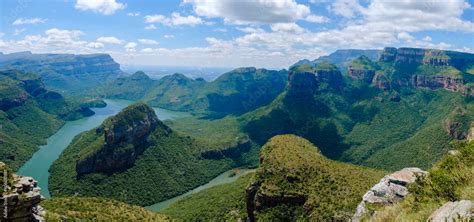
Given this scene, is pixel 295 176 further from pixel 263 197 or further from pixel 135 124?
pixel 135 124

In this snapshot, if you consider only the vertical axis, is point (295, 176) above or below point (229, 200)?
above

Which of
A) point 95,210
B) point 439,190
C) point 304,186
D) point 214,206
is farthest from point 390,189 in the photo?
point 214,206

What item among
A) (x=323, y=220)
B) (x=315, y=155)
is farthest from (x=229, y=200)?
(x=323, y=220)

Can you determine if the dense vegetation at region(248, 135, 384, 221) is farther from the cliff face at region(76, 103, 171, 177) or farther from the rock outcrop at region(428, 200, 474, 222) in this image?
the cliff face at region(76, 103, 171, 177)

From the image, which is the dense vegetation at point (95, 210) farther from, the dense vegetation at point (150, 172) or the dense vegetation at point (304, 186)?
the dense vegetation at point (150, 172)

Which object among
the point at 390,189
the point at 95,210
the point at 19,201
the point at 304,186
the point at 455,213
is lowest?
the point at 95,210

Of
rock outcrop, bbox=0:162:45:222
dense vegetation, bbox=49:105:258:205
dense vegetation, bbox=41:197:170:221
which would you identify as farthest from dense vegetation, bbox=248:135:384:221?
dense vegetation, bbox=49:105:258:205

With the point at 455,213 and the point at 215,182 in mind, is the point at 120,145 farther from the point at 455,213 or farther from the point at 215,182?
the point at 455,213

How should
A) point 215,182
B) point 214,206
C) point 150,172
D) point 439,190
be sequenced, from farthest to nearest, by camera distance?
point 215,182 → point 150,172 → point 214,206 → point 439,190
